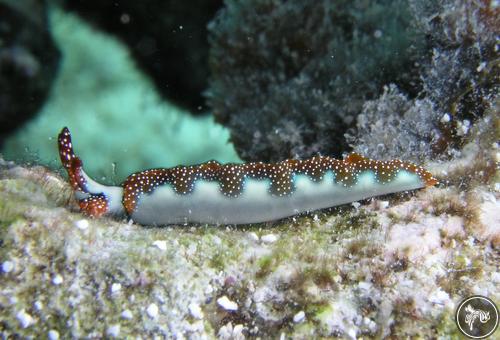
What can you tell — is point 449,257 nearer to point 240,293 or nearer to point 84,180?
point 240,293

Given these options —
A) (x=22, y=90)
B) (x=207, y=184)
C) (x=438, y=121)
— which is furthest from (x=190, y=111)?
(x=438, y=121)

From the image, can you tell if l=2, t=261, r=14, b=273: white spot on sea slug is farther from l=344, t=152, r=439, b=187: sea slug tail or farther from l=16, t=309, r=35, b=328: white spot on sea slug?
l=344, t=152, r=439, b=187: sea slug tail

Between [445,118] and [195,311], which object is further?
[445,118]

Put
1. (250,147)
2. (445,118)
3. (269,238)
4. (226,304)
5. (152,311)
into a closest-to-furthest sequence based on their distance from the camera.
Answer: (152,311)
(226,304)
(269,238)
(445,118)
(250,147)

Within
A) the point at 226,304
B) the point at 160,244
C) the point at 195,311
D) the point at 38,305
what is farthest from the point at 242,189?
the point at 38,305

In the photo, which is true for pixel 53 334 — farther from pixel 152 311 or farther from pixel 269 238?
pixel 269 238

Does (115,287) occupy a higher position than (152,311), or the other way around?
(115,287)

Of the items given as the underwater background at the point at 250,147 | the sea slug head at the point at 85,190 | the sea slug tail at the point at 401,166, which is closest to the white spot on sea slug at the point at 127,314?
the underwater background at the point at 250,147

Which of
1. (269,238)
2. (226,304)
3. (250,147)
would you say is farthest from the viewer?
(250,147)
